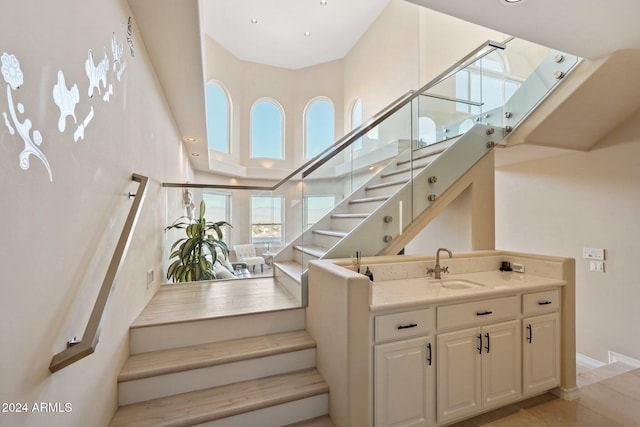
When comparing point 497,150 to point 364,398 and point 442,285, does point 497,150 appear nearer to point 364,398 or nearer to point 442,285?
point 442,285

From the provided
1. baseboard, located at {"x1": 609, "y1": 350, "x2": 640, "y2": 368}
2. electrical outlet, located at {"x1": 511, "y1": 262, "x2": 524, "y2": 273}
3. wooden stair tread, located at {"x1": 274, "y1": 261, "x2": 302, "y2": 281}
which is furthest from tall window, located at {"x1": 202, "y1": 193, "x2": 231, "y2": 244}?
baseboard, located at {"x1": 609, "y1": 350, "x2": 640, "y2": 368}

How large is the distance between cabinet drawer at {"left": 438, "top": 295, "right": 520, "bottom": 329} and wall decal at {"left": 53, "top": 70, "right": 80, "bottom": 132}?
7.29 feet

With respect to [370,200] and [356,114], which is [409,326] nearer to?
[370,200]

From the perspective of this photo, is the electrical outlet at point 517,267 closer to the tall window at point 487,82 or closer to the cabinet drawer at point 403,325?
the cabinet drawer at point 403,325

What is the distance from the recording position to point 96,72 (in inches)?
56.4

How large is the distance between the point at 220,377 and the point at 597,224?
4398 millimetres

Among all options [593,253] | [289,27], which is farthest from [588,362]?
[289,27]

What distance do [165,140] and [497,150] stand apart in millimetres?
4387

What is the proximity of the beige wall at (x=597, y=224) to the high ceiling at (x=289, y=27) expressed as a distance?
19.9 feet

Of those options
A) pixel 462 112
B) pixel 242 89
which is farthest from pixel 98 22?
pixel 242 89

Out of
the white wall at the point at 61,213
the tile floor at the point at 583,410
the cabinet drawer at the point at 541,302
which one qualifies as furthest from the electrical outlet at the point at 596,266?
the white wall at the point at 61,213

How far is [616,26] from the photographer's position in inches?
74.4

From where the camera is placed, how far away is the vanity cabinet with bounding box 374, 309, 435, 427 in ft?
5.51

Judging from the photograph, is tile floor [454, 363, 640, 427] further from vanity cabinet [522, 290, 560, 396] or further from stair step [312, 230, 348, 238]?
stair step [312, 230, 348, 238]
